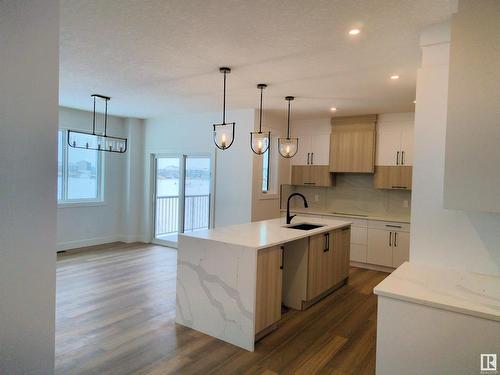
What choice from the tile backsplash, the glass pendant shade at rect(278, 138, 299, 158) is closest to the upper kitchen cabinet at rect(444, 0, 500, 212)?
the glass pendant shade at rect(278, 138, 299, 158)

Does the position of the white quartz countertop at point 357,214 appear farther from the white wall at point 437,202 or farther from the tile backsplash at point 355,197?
the white wall at point 437,202

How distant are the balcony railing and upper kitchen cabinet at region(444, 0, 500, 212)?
4.92 meters

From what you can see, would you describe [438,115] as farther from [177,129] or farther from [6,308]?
[177,129]

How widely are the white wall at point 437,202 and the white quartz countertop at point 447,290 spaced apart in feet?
0.42

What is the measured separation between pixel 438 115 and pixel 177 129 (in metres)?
5.20

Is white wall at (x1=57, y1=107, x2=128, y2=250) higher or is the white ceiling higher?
the white ceiling

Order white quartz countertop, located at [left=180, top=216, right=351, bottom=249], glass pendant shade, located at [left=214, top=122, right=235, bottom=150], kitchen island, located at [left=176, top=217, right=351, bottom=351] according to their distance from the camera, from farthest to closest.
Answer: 1. glass pendant shade, located at [left=214, top=122, right=235, bottom=150]
2. white quartz countertop, located at [left=180, top=216, right=351, bottom=249]
3. kitchen island, located at [left=176, top=217, right=351, bottom=351]

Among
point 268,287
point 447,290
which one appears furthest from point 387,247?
point 447,290

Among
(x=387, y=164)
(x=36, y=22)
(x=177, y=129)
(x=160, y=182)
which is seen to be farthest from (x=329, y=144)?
(x=36, y=22)

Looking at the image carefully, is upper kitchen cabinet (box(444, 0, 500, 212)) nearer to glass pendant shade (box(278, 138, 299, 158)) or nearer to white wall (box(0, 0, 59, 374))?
white wall (box(0, 0, 59, 374))

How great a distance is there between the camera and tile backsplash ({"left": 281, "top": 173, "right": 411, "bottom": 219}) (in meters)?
5.89

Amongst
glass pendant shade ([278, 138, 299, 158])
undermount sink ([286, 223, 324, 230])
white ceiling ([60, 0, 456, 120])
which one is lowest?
undermount sink ([286, 223, 324, 230])

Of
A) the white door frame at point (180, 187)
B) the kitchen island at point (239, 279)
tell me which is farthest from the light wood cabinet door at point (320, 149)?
the kitchen island at point (239, 279)

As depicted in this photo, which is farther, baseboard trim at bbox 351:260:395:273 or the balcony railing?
the balcony railing
